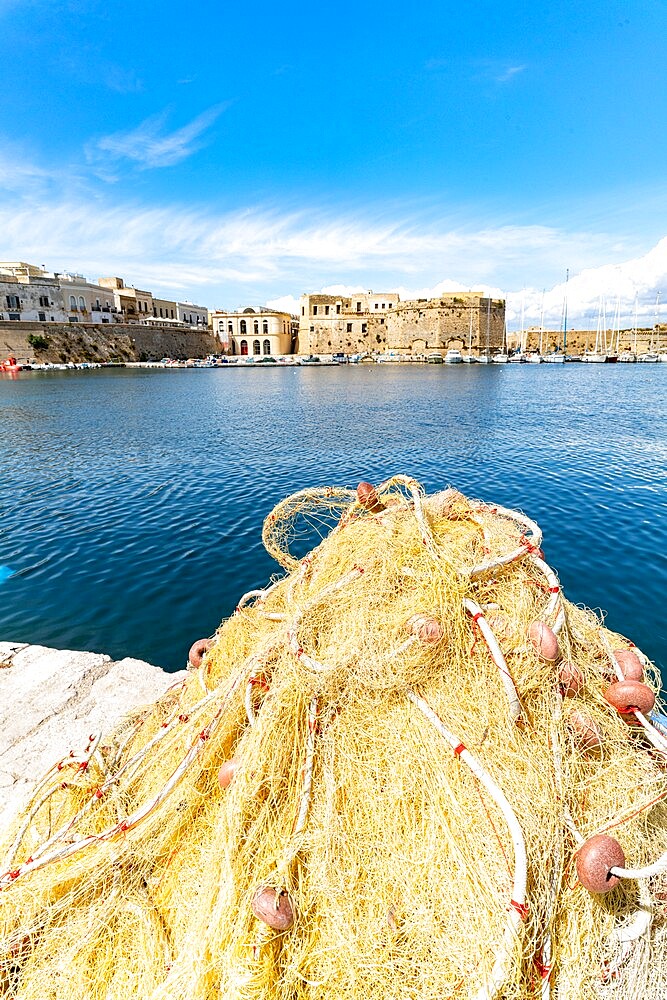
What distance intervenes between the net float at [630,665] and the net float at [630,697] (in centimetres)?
29

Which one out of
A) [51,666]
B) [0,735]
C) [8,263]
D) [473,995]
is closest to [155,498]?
[51,666]

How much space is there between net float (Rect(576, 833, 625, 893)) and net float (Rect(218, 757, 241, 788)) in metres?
2.24

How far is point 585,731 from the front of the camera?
131 inches

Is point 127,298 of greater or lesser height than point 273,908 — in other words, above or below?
above

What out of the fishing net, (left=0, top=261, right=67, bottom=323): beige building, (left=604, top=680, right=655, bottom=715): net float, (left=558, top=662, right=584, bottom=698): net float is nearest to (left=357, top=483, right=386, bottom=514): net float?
the fishing net

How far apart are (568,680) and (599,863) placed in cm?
109

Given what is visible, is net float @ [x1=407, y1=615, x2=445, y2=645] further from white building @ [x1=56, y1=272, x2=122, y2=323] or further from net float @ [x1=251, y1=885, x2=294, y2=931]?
white building @ [x1=56, y1=272, x2=122, y2=323]

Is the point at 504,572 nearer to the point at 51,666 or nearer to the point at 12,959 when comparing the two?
the point at 12,959

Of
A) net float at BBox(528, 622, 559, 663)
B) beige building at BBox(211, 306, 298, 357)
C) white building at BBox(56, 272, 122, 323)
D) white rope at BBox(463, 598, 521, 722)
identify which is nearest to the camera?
white rope at BBox(463, 598, 521, 722)

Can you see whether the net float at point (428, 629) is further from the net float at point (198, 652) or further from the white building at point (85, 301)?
the white building at point (85, 301)

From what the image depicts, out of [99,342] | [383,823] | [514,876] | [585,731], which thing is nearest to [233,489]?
[383,823]

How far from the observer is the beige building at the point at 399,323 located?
342 feet

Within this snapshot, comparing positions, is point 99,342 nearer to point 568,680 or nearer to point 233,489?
point 233,489

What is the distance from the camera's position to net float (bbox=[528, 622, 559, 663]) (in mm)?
3438
